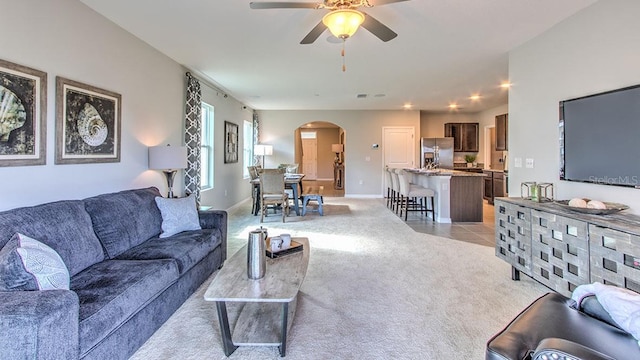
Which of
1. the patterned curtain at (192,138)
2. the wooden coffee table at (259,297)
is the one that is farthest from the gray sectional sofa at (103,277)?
the patterned curtain at (192,138)

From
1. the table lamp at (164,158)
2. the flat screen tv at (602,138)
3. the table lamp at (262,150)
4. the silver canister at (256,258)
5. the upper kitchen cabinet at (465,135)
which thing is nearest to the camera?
the silver canister at (256,258)

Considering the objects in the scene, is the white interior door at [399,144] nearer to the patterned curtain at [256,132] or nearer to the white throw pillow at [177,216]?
the patterned curtain at [256,132]

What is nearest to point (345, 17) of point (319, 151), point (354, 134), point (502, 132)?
point (502, 132)

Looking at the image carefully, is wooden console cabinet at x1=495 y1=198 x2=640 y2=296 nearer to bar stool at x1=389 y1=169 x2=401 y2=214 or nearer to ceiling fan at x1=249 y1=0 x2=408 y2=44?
ceiling fan at x1=249 y1=0 x2=408 y2=44

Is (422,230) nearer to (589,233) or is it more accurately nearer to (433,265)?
(433,265)

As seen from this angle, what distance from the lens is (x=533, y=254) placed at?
2.78 meters

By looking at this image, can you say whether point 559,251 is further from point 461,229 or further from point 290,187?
point 290,187

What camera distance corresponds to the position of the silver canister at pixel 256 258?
206 centimetres

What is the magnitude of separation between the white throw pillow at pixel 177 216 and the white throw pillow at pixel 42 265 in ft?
4.36

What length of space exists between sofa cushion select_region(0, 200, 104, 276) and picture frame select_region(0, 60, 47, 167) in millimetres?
460

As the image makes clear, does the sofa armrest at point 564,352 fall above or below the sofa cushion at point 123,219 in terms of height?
below

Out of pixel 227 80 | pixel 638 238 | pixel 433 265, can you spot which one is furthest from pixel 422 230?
pixel 227 80

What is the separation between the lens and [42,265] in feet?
5.11

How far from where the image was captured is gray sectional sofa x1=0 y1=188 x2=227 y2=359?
130 centimetres
